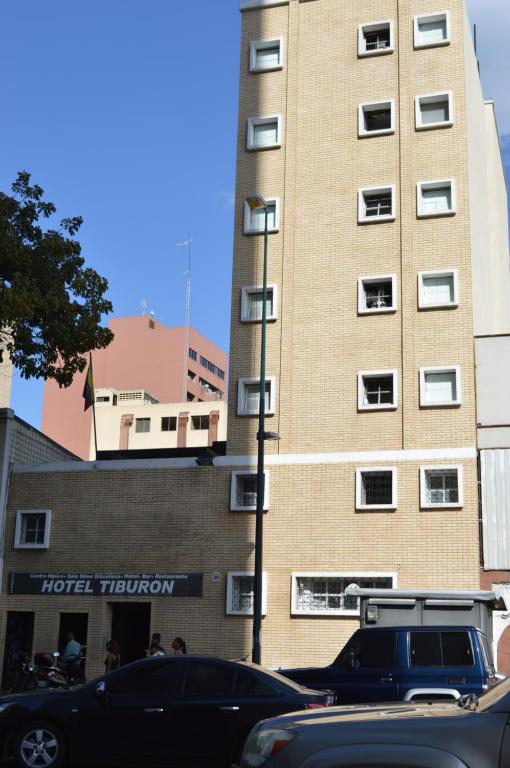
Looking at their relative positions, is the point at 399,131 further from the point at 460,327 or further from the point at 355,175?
the point at 460,327

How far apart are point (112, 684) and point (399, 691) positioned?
4126mm

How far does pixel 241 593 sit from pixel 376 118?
51.7 ft

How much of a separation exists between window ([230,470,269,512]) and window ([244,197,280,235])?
8.02m

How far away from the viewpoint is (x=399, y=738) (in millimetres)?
5340

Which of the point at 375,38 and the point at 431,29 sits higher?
the point at 375,38

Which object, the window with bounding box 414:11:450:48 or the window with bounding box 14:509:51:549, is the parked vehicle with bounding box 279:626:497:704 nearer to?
the window with bounding box 14:509:51:549

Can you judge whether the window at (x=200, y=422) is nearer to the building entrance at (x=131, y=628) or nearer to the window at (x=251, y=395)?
the window at (x=251, y=395)

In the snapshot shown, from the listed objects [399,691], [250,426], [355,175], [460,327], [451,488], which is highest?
[355,175]

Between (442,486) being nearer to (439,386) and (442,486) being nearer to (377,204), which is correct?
(439,386)

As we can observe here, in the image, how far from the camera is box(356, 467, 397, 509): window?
90.1 feet

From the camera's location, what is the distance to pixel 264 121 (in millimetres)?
33156

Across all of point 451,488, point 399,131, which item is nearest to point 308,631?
point 451,488

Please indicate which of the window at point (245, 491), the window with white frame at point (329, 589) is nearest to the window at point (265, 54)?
the window at point (245, 491)

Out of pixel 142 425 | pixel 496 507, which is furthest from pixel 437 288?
pixel 142 425
